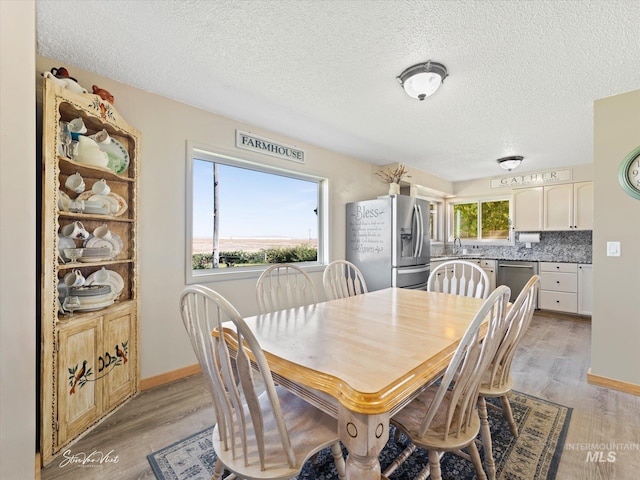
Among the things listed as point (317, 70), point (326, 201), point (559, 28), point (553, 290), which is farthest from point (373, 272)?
point (553, 290)

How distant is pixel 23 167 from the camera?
900 millimetres

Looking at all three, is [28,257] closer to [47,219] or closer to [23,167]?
[23,167]

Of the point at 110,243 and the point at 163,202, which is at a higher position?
the point at 163,202

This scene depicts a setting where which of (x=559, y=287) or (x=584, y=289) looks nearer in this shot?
(x=584, y=289)

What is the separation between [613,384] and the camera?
2.26 metres

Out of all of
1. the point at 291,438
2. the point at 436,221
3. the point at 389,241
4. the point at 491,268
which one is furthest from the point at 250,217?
the point at 491,268

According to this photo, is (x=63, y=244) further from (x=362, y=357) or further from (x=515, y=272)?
(x=515, y=272)

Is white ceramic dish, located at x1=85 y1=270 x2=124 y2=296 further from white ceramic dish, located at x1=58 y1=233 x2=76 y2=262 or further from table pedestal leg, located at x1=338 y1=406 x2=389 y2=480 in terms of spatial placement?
table pedestal leg, located at x1=338 y1=406 x2=389 y2=480

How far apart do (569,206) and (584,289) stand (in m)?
1.27

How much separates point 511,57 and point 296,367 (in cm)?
217

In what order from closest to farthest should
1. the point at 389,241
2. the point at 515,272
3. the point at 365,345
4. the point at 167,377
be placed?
the point at 365,345, the point at 167,377, the point at 389,241, the point at 515,272

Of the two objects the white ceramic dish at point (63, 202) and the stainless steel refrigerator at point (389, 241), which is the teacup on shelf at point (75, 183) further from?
the stainless steel refrigerator at point (389, 241)

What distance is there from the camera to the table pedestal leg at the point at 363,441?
0.83m

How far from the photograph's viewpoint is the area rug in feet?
4.63
